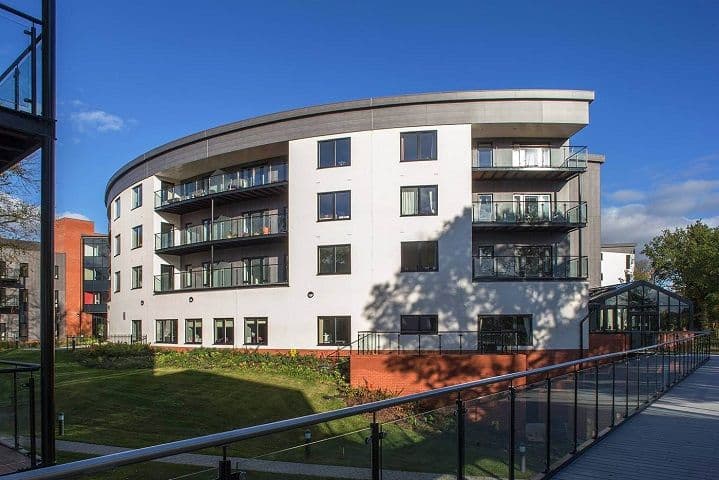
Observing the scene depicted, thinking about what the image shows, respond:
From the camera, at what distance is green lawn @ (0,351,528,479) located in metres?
3.99

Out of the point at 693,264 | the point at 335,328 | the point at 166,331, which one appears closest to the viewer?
the point at 335,328

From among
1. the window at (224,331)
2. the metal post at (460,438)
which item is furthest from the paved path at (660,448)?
the window at (224,331)

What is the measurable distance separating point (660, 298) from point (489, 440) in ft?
84.6

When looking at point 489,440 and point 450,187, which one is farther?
point 450,187

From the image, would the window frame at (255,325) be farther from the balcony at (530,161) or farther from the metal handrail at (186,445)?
the metal handrail at (186,445)

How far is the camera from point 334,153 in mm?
27219

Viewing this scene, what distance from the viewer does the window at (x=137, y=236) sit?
3606 cm

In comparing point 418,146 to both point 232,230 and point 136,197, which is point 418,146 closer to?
point 232,230

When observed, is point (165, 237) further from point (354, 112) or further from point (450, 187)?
point (450, 187)

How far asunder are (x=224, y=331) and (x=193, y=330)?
2553 millimetres

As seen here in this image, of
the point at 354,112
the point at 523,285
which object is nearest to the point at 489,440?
the point at 523,285

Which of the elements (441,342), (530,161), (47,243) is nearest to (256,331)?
(441,342)

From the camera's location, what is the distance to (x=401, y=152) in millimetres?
26125

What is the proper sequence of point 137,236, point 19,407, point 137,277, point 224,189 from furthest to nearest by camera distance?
point 137,236 < point 137,277 < point 224,189 < point 19,407
